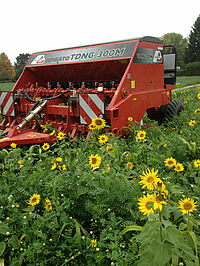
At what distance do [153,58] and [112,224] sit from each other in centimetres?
370

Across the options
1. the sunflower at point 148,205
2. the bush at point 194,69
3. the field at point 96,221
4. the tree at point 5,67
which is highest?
the tree at point 5,67

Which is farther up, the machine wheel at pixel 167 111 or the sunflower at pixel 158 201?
the machine wheel at pixel 167 111

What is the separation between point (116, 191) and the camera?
1907 mm

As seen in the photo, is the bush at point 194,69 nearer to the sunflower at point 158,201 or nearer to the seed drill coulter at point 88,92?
the seed drill coulter at point 88,92

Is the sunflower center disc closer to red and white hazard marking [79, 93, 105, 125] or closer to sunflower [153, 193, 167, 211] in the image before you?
sunflower [153, 193, 167, 211]

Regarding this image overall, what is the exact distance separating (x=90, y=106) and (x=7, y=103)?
1.87 m

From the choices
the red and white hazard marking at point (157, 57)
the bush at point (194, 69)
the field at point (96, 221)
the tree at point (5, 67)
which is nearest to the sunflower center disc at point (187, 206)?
the field at point (96, 221)

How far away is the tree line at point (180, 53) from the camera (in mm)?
48731

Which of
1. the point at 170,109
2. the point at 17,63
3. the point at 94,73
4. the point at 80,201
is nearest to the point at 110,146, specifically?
the point at 80,201

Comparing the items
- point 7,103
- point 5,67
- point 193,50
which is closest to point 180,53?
point 193,50

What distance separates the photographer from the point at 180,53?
5519 centimetres

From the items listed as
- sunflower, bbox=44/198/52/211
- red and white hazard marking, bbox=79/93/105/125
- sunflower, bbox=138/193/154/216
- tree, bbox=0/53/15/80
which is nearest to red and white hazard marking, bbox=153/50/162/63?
red and white hazard marking, bbox=79/93/105/125

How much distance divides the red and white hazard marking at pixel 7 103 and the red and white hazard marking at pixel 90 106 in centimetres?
156

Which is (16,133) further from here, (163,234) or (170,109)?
(170,109)
